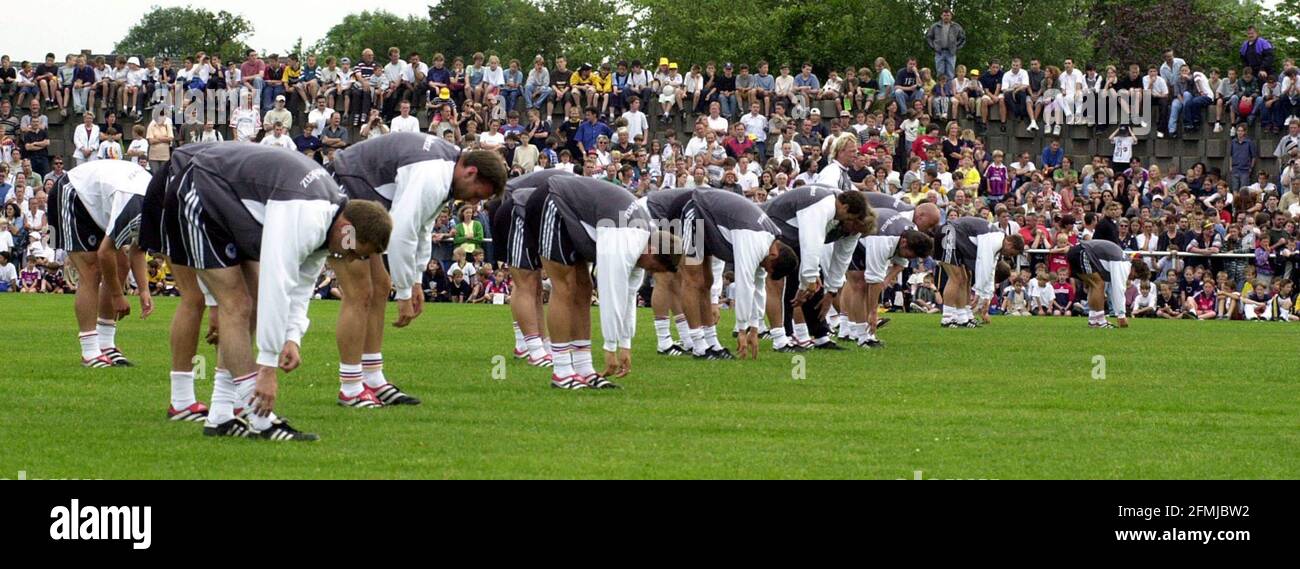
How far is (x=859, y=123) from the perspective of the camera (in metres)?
37.3

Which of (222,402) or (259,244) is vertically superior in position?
(259,244)

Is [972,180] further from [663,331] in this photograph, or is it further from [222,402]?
[222,402]

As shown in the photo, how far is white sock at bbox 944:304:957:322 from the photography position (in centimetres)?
→ 2686

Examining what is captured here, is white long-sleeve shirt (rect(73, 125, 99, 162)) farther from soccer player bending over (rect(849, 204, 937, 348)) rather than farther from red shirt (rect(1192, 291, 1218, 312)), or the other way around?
red shirt (rect(1192, 291, 1218, 312))

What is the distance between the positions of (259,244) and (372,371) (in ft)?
9.57

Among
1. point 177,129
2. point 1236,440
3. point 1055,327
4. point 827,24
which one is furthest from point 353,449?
point 827,24

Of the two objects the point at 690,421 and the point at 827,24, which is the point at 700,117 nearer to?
the point at 690,421

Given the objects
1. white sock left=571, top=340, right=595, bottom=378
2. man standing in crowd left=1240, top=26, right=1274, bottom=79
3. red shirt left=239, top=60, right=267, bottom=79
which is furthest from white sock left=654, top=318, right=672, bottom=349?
red shirt left=239, top=60, right=267, bottom=79

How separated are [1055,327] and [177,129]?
23.3m

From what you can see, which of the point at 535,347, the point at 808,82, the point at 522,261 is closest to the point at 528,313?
the point at 535,347

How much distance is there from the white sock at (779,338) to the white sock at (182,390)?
357 inches

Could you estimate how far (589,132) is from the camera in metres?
38.1

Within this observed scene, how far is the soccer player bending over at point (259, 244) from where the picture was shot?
399 inches

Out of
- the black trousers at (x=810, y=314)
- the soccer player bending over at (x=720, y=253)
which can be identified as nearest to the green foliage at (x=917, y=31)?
the black trousers at (x=810, y=314)
